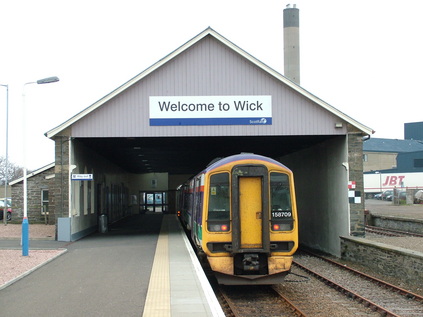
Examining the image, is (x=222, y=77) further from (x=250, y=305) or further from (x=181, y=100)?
(x=250, y=305)

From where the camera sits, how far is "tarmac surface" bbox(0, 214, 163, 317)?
8188 millimetres

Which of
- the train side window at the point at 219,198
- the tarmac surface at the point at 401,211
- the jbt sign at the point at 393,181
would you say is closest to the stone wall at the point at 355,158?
the train side window at the point at 219,198

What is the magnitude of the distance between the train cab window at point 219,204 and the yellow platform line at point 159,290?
147 centimetres

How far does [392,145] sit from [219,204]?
76.5 metres

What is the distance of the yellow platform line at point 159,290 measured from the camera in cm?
782

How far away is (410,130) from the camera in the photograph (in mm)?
91375

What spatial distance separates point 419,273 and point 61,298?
8383mm

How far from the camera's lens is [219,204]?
11.7 meters

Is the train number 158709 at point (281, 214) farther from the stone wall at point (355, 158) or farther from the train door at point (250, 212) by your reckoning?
the stone wall at point (355, 158)

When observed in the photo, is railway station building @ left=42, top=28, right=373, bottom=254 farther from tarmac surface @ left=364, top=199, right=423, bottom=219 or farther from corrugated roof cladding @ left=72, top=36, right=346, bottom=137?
tarmac surface @ left=364, top=199, right=423, bottom=219

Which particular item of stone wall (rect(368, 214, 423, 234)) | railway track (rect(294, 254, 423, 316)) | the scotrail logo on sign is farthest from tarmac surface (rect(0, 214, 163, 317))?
stone wall (rect(368, 214, 423, 234))

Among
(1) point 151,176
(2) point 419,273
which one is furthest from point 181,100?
(1) point 151,176

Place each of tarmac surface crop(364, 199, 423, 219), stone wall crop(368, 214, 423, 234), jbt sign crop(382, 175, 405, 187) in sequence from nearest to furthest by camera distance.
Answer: stone wall crop(368, 214, 423, 234)
tarmac surface crop(364, 199, 423, 219)
jbt sign crop(382, 175, 405, 187)

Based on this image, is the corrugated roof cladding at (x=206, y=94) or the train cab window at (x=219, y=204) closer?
the train cab window at (x=219, y=204)
